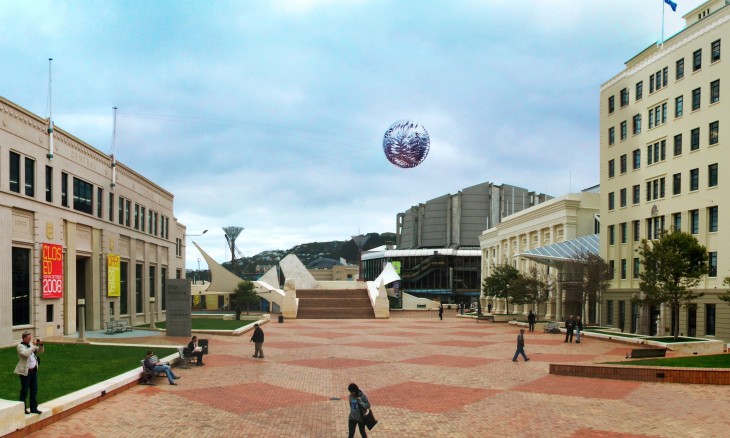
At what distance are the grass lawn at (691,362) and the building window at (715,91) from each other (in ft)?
62.7

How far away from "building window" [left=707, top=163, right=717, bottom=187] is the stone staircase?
3651 centimetres

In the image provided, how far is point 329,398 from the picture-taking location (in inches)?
715

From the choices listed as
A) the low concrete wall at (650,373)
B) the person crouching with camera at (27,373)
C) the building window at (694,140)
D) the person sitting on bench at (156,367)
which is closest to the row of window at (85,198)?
the person sitting on bench at (156,367)

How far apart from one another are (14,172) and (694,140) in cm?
3797

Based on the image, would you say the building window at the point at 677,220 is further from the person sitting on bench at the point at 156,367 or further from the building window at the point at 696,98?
the person sitting on bench at the point at 156,367

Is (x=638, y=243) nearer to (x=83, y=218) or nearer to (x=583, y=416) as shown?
(x=583, y=416)

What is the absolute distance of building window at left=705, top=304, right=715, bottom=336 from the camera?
36906mm

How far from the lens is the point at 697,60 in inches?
1544

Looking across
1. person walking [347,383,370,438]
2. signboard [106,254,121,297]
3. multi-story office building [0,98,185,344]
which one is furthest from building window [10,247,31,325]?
person walking [347,383,370,438]

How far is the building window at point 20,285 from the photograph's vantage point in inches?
1154

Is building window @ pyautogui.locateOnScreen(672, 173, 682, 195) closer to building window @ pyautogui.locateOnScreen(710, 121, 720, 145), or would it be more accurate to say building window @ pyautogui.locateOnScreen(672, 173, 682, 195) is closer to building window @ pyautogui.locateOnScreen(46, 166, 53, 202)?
building window @ pyautogui.locateOnScreen(710, 121, 720, 145)

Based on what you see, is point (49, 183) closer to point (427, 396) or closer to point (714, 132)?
point (427, 396)

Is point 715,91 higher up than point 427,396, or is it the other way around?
point 715,91

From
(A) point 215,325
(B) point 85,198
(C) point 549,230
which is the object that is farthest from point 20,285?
(C) point 549,230
